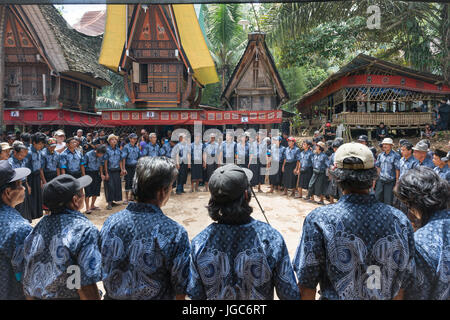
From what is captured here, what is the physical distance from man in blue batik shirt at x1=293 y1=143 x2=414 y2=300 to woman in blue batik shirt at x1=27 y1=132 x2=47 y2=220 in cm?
559

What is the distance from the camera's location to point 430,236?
5.63 feet

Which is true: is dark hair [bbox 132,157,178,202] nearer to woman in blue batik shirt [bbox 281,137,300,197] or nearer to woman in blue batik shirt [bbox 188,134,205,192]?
woman in blue batik shirt [bbox 281,137,300,197]

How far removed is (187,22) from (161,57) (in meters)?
1.89

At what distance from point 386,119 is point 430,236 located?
14.2 meters

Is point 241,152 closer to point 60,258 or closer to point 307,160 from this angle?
point 307,160

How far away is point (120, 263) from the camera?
63.8 inches

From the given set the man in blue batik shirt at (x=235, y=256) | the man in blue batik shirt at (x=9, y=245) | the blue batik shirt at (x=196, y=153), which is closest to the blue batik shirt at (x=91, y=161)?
the blue batik shirt at (x=196, y=153)

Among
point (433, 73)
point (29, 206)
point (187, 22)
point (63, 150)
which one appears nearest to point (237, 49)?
point (187, 22)

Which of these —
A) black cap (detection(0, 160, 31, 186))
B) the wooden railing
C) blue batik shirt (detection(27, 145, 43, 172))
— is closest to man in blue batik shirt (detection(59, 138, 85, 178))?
blue batik shirt (detection(27, 145, 43, 172))

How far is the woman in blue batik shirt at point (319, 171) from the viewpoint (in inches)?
296

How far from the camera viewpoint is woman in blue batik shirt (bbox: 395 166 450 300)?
5.44ft

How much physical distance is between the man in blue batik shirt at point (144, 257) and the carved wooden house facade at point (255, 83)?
1385cm

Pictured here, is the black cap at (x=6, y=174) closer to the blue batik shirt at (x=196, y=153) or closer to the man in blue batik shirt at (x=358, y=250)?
the man in blue batik shirt at (x=358, y=250)

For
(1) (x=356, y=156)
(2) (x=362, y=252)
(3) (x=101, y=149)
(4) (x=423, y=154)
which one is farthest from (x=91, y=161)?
(4) (x=423, y=154)
